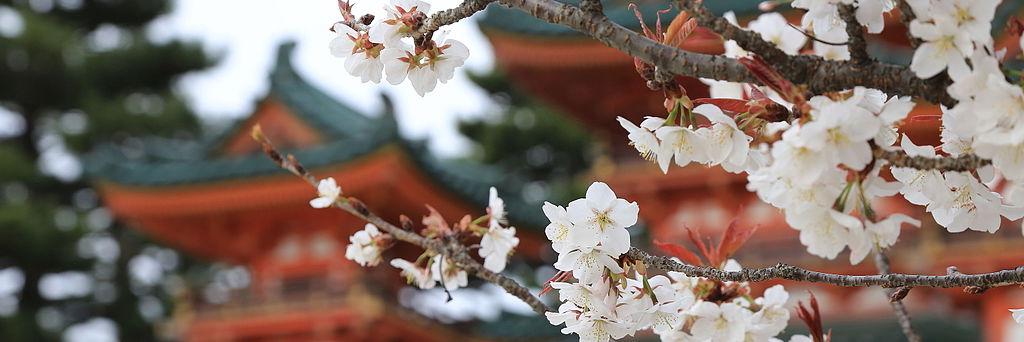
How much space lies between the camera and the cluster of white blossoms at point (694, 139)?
4.69 ft

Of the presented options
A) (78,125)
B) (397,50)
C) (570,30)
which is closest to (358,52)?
(397,50)

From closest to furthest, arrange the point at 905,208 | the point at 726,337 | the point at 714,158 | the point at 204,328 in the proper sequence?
the point at 714,158 → the point at 726,337 → the point at 905,208 → the point at 204,328

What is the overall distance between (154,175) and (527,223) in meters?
2.99

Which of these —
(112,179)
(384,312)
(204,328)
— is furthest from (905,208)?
(112,179)

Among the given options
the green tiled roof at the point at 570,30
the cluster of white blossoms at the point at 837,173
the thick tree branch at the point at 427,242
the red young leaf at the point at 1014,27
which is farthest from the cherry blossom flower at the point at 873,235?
the green tiled roof at the point at 570,30

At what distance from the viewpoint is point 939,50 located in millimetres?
1241

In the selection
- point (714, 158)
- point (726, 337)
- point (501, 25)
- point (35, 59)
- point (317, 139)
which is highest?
point (35, 59)

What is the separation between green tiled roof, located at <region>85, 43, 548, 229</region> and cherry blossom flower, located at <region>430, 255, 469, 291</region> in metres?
7.13

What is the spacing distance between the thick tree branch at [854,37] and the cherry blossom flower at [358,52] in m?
0.56

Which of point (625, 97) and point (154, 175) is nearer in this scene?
point (625, 97)

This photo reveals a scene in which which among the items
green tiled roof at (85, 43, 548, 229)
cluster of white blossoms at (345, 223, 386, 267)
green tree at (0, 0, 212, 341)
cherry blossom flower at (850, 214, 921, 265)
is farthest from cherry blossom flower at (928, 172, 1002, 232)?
green tree at (0, 0, 212, 341)

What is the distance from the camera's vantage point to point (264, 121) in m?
10.4

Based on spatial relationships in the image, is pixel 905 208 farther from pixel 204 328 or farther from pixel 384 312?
pixel 204 328

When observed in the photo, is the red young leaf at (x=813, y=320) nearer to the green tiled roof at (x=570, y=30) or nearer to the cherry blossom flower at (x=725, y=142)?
the cherry blossom flower at (x=725, y=142)
